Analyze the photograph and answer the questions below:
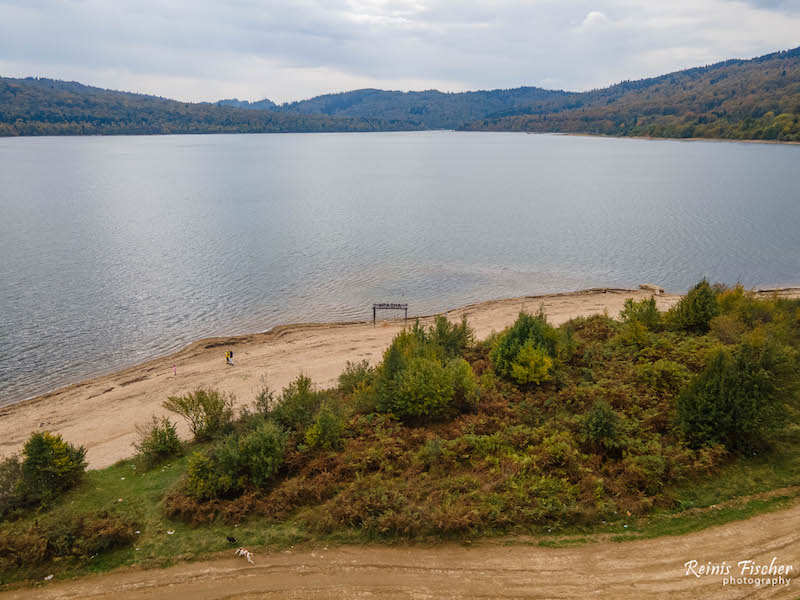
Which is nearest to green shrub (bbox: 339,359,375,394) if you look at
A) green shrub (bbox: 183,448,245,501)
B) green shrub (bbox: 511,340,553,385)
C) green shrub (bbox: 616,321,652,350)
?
green shrub (bbox: 511,340,553,385)

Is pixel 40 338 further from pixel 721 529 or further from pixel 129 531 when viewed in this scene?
pixel 721 529

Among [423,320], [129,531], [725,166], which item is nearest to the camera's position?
[129,531]

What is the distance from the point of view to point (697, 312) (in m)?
30.0

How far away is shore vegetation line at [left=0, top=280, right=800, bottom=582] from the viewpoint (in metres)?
15.4

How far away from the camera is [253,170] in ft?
521

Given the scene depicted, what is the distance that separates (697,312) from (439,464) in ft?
68.6

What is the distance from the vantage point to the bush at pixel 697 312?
29.8m

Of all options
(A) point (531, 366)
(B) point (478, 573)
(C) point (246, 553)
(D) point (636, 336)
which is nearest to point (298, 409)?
(C) point (246, 553)

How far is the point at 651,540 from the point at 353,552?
352 inches

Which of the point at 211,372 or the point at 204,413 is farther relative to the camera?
the point at 211,372

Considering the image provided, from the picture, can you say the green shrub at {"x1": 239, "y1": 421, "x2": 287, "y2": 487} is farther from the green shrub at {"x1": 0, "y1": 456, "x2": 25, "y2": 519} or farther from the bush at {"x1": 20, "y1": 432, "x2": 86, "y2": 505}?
the green shrub at {"x1": 0, "y1": 456, "x2": 25, "y2": 519}

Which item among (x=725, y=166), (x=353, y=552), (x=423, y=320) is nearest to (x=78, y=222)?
(x=423, y=320)

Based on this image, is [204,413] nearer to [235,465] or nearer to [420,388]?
[235,465]

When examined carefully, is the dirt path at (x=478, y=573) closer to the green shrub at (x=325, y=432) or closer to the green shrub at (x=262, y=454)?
the green shrub at (x=262, y=454)
